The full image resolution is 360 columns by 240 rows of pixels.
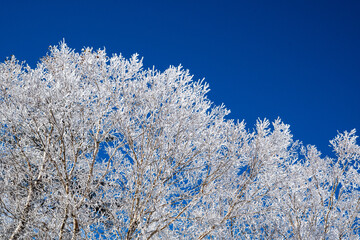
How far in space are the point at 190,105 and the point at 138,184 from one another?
6.19 ft

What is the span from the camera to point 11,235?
6574mm

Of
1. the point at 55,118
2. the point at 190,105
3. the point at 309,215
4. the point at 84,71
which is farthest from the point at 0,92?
the point at 309,215

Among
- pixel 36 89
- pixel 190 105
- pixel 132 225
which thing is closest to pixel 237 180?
pixel 190 105

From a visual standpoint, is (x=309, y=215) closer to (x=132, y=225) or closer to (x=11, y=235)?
(x=132, y=225)

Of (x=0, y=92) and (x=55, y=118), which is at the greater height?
(x=0, y=92)

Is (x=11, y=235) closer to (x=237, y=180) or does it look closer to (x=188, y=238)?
(x=188, y=238)

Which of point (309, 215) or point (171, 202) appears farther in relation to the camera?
point (309, 215)

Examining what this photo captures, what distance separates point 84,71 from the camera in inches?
246

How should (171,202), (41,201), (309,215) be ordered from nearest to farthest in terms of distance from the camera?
(171,202) < (41,201) < (309,215)

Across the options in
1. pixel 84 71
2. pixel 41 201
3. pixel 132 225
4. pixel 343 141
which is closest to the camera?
pixel 132 225

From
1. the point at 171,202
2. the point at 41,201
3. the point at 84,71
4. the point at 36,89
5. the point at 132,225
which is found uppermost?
the point at 84,71

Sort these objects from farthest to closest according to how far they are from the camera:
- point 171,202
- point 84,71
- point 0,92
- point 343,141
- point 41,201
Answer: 1. point 343,141
2. point 0,92
3. point 41,201
4. point 84,71
5. point 171,202

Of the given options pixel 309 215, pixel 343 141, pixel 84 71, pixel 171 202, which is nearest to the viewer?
pixel 171 202

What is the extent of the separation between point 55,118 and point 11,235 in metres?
3.46
